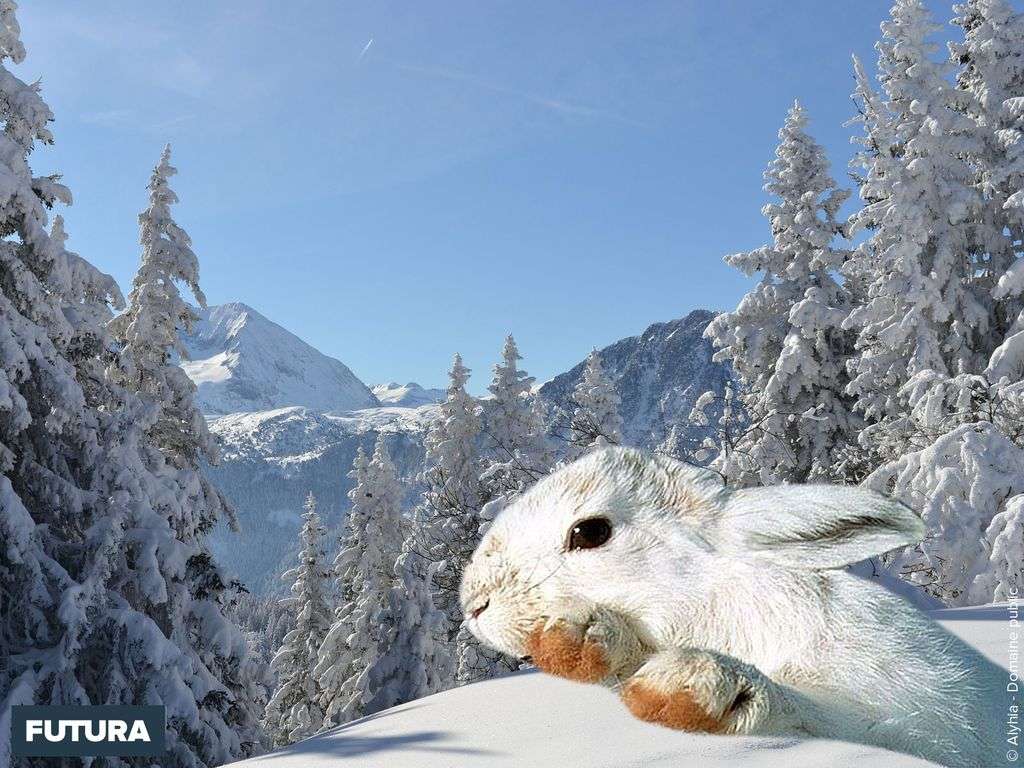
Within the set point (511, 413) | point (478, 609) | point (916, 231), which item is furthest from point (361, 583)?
point (478, 609)

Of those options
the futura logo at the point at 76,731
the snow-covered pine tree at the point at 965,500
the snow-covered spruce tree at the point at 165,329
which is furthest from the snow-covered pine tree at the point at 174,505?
the snow-covered pine tree at the point at 965,500

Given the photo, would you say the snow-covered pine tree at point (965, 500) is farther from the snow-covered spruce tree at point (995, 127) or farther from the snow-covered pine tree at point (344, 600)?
the snow-covered pine tree at point (344, 600)

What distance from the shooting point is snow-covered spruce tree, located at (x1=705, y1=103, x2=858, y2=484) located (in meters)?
19.2

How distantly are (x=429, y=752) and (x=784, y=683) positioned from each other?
84.8 inches

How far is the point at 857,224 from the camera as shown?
18.9 meters

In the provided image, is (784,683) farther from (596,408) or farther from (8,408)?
(596,408)

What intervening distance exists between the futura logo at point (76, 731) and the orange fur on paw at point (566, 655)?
349 inches

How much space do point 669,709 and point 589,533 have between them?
422 millimetres

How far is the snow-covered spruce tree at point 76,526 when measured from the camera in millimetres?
10180

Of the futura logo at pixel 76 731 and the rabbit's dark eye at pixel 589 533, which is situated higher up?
the rabbit's dark eye at pixel 589 533

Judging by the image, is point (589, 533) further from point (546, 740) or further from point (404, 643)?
point (404, 643)

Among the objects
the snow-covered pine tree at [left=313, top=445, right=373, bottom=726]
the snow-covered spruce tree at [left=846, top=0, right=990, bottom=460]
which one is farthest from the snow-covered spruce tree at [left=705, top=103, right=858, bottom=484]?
the snow-covered pine tree at [left=313, top=445, right=373, bottom=726]

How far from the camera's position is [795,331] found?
19469mm

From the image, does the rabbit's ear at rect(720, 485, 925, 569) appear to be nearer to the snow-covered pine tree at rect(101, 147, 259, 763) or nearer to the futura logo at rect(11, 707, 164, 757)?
the futura logo at rect(11, 707, 164, 757)
